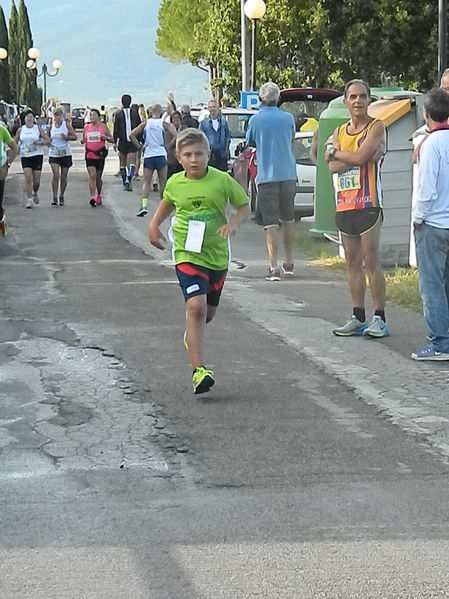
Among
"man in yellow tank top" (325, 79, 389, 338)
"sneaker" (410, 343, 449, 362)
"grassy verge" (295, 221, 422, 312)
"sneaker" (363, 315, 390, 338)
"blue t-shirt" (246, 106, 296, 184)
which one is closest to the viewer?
"sneaker" (410, 343, 449, 362)

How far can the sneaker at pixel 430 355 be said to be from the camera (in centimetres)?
902

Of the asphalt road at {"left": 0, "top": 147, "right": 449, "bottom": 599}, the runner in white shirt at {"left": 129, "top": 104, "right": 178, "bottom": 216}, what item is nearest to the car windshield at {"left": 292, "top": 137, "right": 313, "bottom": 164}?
the runner in white shirt at {"left": 129, "top": 104, "right": 178, "bottom": 216}

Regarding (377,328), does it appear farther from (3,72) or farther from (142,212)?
(3,72)

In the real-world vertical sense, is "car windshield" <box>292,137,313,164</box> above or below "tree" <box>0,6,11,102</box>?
below

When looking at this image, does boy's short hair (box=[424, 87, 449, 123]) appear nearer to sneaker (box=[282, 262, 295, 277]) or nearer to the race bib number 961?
the race bib number 961

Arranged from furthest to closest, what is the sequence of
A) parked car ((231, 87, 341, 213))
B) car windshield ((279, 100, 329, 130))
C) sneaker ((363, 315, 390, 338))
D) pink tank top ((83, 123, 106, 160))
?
car windshield ((279, 100, 329, 130))
pink tank top ((83, 123, 106, 160))
parked car ((231, 87, 341, 213))
sneaker ((363, 315, 390, 338))

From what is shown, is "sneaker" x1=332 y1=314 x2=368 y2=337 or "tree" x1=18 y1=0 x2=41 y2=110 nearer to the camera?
"sneaker" x1=332 y1=314 x2=368 y2=337

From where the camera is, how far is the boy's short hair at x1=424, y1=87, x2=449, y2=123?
29.1ft

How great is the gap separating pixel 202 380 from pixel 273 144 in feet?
20.5

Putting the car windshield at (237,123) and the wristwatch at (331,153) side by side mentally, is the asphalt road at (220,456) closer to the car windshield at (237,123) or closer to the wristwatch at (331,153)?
the wristwatch at (331,153)

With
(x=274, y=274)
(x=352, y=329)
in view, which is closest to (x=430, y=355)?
(x=352, y=329)

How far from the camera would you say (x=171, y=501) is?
5754 mm

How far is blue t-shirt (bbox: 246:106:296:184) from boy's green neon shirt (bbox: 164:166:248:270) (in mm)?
5597

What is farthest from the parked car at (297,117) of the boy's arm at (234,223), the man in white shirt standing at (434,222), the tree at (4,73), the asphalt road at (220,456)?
the tree at (4,73)
